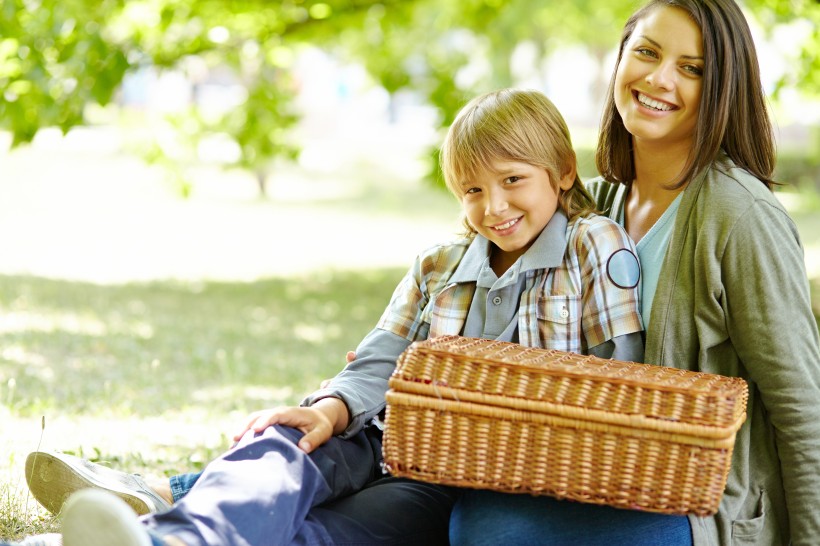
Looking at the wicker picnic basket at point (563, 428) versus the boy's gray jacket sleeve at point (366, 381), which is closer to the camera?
the wicker picnic basket at point (563, 428)

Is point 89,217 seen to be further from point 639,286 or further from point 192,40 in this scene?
point 639,286

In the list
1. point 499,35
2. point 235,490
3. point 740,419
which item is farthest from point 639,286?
point 499,35

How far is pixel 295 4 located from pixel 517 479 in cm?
667

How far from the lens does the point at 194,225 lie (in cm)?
1313

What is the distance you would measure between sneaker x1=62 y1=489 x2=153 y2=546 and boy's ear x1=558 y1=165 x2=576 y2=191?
1477 millimetres

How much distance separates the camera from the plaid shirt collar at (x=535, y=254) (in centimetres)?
269

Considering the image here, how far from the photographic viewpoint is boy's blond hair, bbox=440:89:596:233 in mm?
2744

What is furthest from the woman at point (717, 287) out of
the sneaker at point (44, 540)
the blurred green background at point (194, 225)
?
the blurred green background at point (194, 225)

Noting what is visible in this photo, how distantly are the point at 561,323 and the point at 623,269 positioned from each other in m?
0.21

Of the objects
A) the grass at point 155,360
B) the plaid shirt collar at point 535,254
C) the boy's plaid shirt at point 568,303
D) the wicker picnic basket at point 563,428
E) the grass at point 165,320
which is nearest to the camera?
the wicker picnic basket at point 563,428

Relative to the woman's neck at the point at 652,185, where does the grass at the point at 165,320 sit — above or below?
below

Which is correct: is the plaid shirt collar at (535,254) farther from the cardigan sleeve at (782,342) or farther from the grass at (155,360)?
the grass at (155,360)

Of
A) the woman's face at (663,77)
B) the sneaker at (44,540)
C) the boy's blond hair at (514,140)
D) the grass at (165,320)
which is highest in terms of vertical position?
the woman's face at (663,77)

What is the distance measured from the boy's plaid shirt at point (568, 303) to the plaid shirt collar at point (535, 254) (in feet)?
0.08
